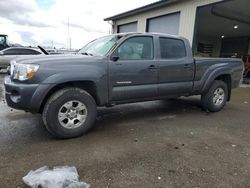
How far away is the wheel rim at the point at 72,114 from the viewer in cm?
378

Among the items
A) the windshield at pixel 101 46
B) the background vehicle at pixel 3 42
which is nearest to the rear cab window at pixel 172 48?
the windshield at pixel 101 46

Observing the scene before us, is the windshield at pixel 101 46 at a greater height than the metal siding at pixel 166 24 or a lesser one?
lesser

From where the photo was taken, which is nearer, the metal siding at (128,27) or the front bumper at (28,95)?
the front bumper at (28,95)

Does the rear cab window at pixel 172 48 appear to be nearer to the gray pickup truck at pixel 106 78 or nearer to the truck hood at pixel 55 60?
the gray pickup truck at pixel 106 78

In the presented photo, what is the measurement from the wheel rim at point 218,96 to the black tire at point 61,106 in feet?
11.4

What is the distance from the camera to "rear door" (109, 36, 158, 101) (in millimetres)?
4234

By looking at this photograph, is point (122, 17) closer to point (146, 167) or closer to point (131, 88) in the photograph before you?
point (131, 88)

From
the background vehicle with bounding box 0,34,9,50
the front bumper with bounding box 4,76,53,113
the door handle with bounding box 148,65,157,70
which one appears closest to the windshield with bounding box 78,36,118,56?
the door handle with bounding box 148,65,157,70

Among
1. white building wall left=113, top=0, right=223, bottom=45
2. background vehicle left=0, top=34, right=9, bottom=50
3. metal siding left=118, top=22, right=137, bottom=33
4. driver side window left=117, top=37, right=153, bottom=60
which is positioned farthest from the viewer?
background vehicle left=0, top=34, right=9, bottom=50

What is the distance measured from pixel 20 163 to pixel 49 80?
1264 millimetres

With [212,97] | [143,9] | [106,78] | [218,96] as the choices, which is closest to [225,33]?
[143,9]

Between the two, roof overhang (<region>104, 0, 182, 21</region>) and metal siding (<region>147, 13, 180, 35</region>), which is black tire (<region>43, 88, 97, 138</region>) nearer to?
metal siding (<region>147, 13, 180, 35</region>)

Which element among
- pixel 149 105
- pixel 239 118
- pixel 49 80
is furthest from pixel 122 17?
pixel 49 80

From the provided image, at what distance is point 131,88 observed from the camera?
4.46 meters
